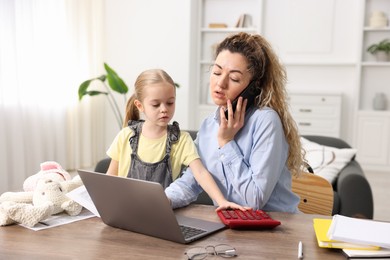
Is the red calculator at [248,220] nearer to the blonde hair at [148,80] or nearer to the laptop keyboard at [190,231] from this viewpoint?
the laptop keyboard at [190,231]

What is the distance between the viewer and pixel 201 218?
1361 millimetres

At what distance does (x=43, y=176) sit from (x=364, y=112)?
496 cm

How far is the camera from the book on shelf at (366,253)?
3.48 ft

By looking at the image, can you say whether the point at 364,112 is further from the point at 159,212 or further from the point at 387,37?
the point at 159,212

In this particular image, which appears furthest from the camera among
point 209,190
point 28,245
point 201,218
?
point 209,190

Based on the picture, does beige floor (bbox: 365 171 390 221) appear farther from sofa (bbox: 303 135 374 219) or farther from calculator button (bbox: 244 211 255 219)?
calculator button (bbox: 244 211 255 219)

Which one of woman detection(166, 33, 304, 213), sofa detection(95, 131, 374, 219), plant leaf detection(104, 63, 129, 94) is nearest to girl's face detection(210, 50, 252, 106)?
woman detection(166, 33, 304, 213)

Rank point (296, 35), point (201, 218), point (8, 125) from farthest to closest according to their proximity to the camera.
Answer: point (296, 35) < point (8, 125) < point (201, 218)

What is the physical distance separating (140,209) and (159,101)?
0.61 m

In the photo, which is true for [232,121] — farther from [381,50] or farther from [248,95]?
[381,50]

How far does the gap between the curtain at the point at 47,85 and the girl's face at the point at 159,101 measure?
305cm

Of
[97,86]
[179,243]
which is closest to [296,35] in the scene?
[97,86]

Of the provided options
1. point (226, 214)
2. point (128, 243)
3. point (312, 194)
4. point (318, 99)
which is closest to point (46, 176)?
point (128, 243)

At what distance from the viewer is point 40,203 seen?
1404mm
